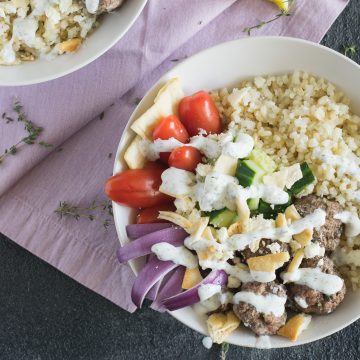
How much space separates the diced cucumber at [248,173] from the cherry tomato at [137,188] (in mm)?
271

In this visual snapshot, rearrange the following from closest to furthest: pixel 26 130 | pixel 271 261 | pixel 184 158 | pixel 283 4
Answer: pixel 271 261, pixel 184 158, pixel 283 4, pixel 26 130

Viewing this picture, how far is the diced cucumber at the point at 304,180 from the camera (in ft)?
6.24

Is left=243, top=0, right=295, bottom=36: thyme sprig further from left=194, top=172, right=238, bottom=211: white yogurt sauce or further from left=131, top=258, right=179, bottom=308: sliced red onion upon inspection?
left=131, top=258, right=179, bottom=308: sliced red onion

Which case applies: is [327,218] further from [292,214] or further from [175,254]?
[175,254]

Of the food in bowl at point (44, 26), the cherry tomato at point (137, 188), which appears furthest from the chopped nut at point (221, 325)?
the food in bowl at point (44, 26)

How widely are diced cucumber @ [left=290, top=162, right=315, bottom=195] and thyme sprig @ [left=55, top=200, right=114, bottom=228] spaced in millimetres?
730

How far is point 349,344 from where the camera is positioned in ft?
7.70

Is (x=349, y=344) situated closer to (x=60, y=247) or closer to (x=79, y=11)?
(x=60, y=247)

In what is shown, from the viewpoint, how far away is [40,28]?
201cm

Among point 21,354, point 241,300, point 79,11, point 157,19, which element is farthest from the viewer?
point 21,354

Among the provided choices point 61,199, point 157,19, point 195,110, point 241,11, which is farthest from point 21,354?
point 241,11

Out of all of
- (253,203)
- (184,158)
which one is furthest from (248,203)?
(184,158)

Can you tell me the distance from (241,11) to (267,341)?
3.90ft

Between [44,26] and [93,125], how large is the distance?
46cm
